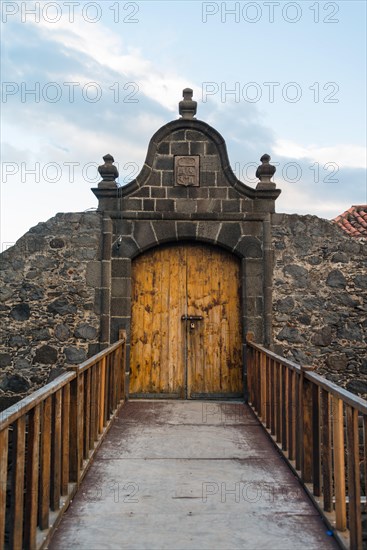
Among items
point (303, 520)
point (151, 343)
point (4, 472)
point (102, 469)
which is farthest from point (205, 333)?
point (4, 472)

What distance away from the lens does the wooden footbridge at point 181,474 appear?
8.69 feet

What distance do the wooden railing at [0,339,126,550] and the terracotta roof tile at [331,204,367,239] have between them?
535cm

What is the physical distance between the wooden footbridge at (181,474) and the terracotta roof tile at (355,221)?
4011 mm

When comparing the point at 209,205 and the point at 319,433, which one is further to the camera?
the point at 209,205

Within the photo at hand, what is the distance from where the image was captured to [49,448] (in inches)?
116

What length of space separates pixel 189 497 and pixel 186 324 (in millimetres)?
3751

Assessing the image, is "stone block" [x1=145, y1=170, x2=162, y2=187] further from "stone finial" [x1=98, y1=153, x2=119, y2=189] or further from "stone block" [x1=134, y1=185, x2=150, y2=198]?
"stone finial" [x1=98, y1=153, x2=119, y2=189]

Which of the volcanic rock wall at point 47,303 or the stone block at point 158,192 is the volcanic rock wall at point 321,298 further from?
the volcanic rock wall at point 47,303

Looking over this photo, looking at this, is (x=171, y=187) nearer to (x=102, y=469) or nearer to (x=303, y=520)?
(x=102, y=469)

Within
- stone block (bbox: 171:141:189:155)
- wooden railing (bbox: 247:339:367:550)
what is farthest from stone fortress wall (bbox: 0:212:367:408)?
wooden railing (bbox: 247:339:367:550)

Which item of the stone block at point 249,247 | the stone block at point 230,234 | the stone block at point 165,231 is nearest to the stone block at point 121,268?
the stone block at point 165,231

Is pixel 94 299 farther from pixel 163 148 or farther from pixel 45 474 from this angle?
pixel 45 474

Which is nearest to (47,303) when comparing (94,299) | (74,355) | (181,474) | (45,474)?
(94,299)

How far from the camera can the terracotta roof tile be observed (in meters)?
8.41
